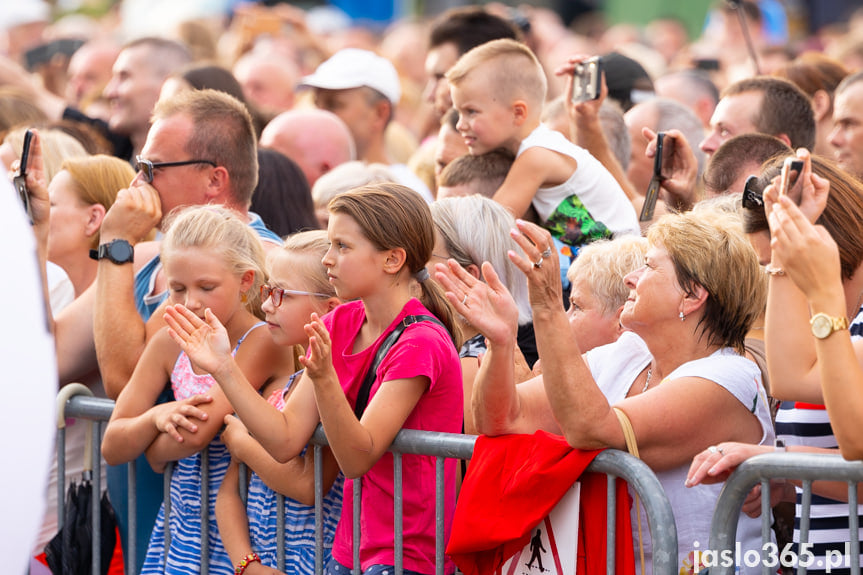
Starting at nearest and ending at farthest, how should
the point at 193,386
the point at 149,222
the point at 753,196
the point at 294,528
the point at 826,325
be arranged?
the point at 826,325 → the point at 753,196 → the point at 294,528 → the point at 193,386 → the point at 149,222

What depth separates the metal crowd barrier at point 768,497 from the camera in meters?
2.83

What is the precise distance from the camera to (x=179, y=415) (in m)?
3.89

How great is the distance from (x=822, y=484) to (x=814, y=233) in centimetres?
69

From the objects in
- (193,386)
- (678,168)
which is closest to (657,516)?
(193,386)

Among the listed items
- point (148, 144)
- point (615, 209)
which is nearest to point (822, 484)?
point (615, 209)

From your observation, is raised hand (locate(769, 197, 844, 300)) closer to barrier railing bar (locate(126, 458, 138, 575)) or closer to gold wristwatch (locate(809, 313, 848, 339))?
gold wristwatch (locate(809, 313, 848, 339))

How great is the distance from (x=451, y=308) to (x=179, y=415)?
3.16ft

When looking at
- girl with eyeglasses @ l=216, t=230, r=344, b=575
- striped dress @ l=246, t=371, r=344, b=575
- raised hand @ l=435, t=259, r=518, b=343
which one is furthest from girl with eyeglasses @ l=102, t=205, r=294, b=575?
raised hand @ l=435, t=259, r=518, b=343

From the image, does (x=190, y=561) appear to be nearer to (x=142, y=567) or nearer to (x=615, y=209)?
(x=142, y=567)

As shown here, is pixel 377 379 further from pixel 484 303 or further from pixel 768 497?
pixel 768 497

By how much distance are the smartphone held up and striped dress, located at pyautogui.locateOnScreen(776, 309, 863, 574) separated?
7.10 feet

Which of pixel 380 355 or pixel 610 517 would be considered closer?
pixel 610 517

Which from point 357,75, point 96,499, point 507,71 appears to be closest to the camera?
point 96,499

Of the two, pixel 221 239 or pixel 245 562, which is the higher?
pixel 221 239
